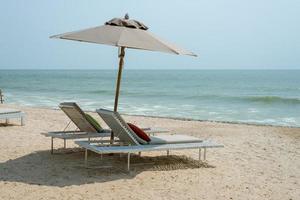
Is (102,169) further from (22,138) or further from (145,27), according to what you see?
(22,138)

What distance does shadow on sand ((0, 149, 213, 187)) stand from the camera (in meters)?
6.09

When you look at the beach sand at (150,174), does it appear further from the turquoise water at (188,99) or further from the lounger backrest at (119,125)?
the turquoise water at (188,99)

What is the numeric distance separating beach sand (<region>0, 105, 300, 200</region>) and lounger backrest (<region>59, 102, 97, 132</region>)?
43cm

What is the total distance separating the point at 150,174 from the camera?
258 inches

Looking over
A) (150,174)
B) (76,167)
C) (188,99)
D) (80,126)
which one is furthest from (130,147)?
(188,99)

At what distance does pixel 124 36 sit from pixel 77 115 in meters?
1.72

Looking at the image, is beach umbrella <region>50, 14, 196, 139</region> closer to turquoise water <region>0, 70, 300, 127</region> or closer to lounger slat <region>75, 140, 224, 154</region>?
lounger slat <region>75, 140, 224, 154</region>

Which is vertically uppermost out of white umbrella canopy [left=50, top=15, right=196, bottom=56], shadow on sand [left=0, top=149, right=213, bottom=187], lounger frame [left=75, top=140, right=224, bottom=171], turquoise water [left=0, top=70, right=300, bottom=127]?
white umbrella canopy [left=50, top=15, right=196, bottom=56]

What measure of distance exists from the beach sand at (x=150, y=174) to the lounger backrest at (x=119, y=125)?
1.39ft

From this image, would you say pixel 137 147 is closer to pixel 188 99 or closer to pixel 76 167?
pixel 76 167

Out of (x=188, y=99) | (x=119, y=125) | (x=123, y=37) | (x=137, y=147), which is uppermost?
(x=123, y=37)

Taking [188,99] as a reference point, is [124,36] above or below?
above

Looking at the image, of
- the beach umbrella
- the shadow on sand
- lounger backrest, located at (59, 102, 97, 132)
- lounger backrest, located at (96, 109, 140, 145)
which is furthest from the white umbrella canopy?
the shadow on sand

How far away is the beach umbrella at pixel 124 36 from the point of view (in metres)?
6.52
